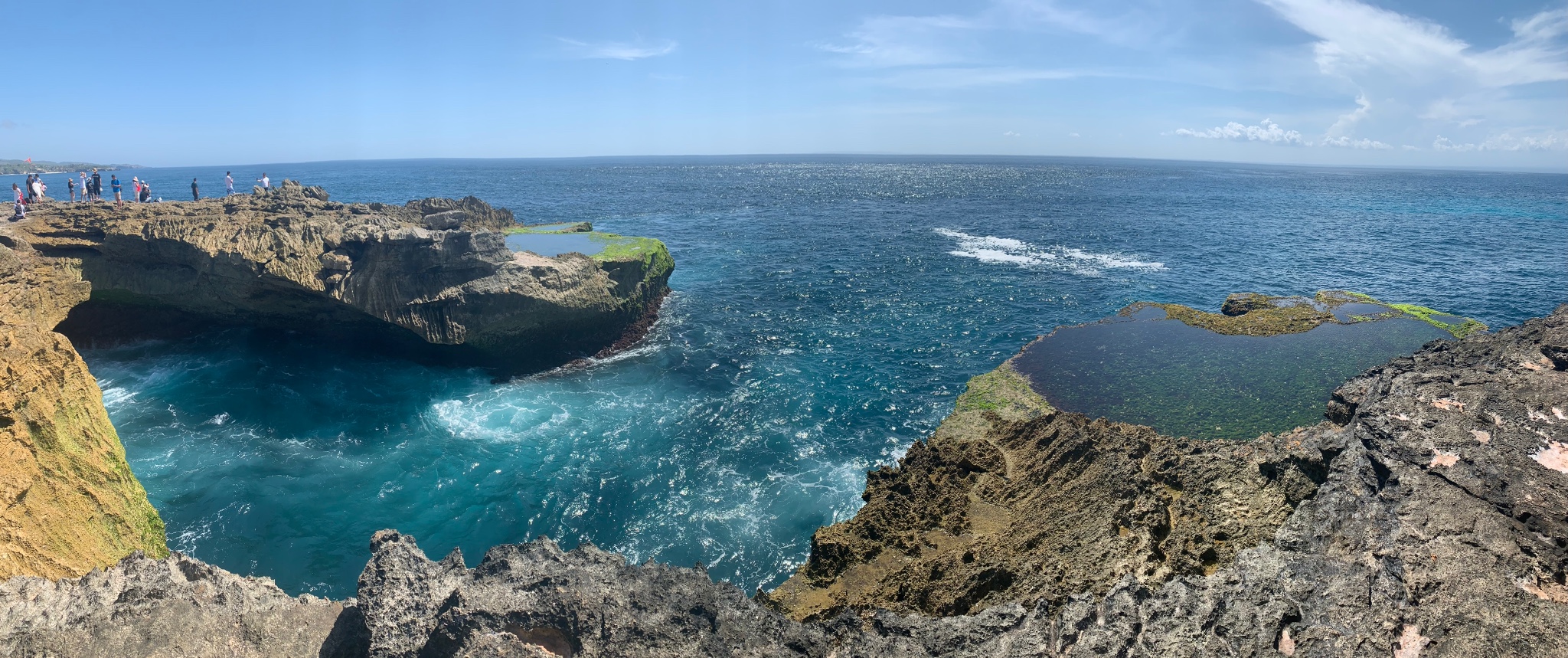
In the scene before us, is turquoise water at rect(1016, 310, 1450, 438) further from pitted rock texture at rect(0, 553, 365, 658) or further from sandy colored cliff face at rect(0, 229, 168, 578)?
sandy colored cliff face at rect(0, 229, 168, 578)

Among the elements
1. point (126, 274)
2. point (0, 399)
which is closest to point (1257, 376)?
point (0, 399)

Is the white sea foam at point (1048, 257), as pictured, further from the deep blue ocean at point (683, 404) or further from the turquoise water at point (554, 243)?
the turquoise water at point (554, 243)

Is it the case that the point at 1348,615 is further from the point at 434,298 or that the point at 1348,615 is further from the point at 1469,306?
the point at 1469,306

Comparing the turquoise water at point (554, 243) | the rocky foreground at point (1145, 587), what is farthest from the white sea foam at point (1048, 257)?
the rocky foreground at point (1145, 587)

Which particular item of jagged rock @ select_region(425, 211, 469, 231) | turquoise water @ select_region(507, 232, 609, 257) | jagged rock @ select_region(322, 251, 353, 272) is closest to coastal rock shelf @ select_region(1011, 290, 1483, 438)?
turquoise water @ select_region(507, 232, 609, 257)

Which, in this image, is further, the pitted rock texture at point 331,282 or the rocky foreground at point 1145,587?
the pitted rock texture at point 331,282

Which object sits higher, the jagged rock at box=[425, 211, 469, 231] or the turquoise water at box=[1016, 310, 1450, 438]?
the jagged rock at box=[425, 211, 469, 231]

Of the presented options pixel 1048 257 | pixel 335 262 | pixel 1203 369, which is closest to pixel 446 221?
pixel 335 262
